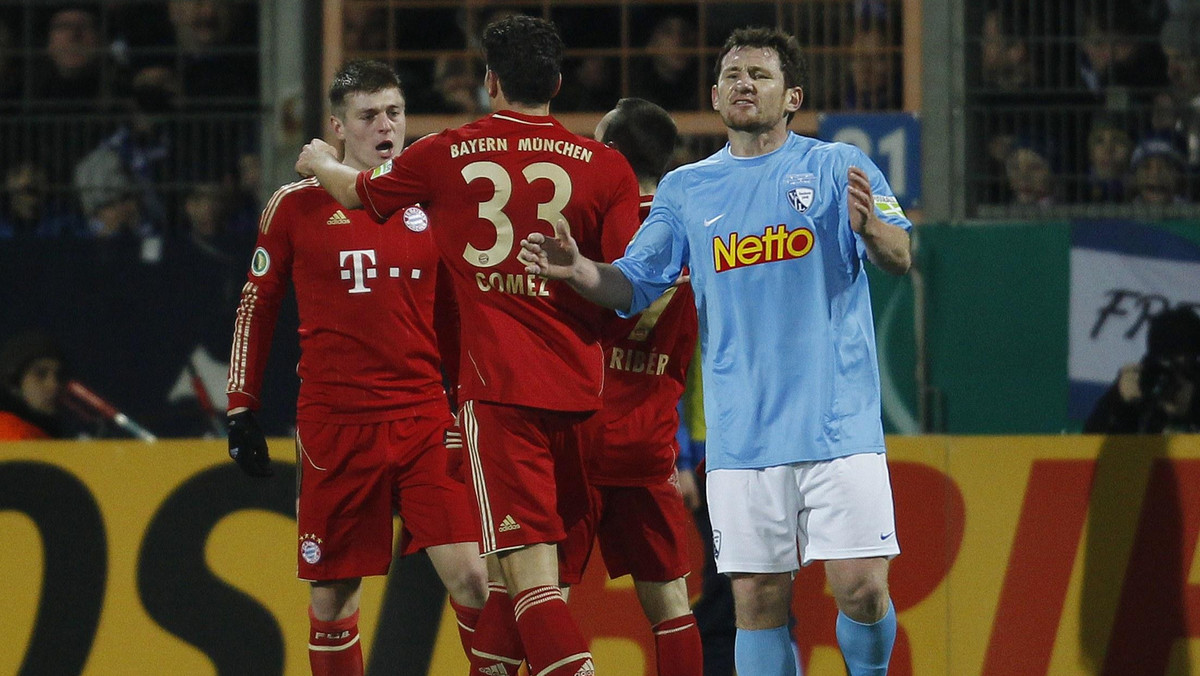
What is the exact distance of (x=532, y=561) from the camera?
504 cm

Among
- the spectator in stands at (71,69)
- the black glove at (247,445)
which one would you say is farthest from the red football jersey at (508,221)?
the spectator in stands at (71,69)

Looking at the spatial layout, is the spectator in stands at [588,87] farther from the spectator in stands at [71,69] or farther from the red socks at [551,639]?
the red socks at [551,639]

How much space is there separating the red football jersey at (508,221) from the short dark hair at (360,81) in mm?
857

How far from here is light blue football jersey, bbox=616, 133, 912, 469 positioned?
195 inches

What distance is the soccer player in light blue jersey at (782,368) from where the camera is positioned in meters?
4.92

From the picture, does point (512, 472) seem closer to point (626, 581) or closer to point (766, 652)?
point (766, 652)

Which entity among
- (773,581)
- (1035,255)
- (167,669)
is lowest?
(167,669)

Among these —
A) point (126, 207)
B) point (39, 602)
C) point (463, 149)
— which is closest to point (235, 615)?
point (39, 602)

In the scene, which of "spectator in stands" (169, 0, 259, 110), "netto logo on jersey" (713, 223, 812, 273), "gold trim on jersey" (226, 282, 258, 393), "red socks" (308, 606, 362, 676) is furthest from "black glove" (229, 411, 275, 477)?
"spectator in stands" (169, 0, 259, 110)

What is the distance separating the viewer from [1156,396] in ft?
26.2

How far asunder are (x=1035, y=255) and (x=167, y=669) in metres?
4.91

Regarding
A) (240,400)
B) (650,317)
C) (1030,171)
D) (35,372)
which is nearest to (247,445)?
(240,400)

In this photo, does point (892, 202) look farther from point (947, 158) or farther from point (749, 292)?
point (947, 158)

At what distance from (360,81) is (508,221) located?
1.18 m
